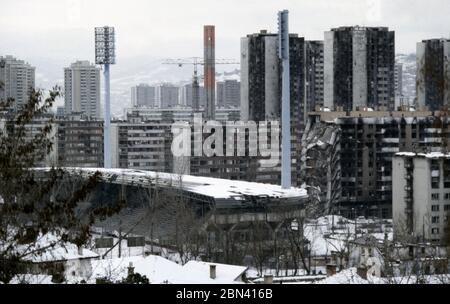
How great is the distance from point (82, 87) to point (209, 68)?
4.62 meters

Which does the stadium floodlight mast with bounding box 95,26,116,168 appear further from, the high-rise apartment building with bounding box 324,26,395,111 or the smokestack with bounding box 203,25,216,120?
the smokestack with bounding box 203,25,216,120

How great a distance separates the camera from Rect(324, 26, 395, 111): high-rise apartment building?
21.2 metres

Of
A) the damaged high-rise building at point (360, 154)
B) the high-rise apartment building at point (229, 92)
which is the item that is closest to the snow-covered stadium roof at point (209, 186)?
the damaged high-rise building at point (360, 154)

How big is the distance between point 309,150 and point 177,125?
19.6 feet

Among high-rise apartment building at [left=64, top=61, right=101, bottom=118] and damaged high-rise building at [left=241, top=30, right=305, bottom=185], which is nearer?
damaged high-rise building at [left=241, top=30, right=305, bottom=185]

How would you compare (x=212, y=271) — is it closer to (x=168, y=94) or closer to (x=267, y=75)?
(x=267, y=75)

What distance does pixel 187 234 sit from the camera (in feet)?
36.0

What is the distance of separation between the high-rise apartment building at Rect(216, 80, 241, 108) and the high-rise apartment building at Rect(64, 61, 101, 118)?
1068 centimetres

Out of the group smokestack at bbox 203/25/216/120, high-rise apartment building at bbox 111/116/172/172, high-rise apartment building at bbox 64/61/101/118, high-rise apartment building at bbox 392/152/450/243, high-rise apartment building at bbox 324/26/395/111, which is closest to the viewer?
high-rise apartment building at bbox 392/152/450/243

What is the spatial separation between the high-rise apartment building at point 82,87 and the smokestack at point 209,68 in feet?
12.6

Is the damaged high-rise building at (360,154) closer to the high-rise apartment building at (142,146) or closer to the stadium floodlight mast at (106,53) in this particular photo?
the stadium floodlight mast at (106,53)

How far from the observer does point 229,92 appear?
4475cm

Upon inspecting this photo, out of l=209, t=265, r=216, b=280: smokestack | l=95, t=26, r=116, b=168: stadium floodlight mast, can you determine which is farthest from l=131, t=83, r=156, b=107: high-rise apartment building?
l=209, t=265, r=216, b=280: smokestack
